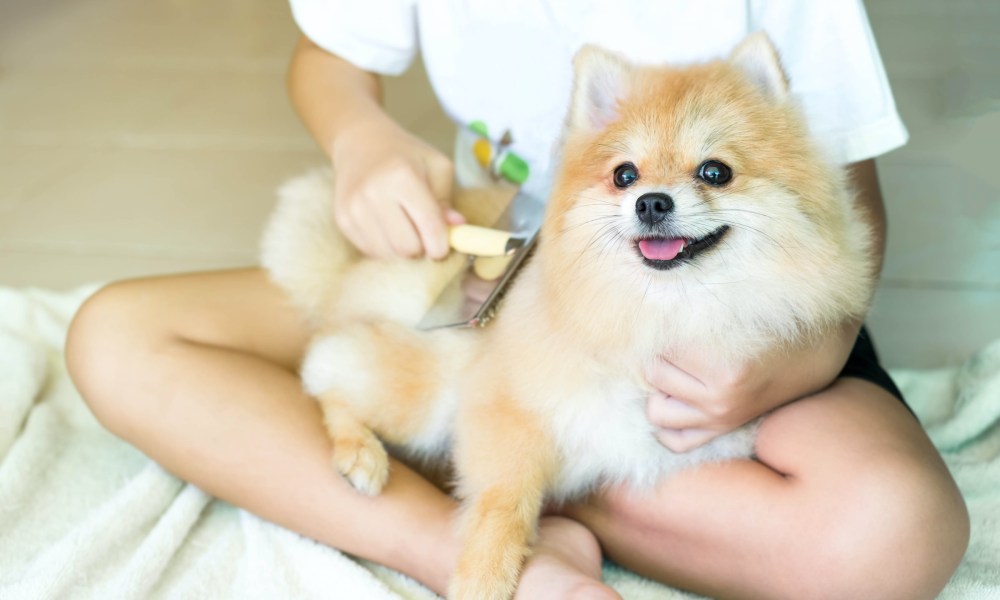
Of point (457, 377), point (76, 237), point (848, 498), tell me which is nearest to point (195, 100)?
point (76, 237)

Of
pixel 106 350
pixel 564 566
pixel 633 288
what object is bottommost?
pixel 106 350

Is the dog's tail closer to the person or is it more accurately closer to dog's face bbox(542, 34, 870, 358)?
the person

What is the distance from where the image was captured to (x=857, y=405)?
42.5 inches

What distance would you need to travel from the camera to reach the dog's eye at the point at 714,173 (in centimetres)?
94

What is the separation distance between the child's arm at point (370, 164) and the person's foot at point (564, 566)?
377mm

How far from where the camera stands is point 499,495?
103cm

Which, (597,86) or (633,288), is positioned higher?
(597,86)

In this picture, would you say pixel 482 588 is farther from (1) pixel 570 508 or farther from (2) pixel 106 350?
(2) pixel 106 350

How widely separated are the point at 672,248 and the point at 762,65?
250 millimetres

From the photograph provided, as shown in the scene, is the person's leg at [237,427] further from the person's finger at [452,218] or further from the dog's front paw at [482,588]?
the person's finger at [452,218]

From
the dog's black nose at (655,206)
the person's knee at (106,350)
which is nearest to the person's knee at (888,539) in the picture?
the dog's black nose at (655,206)

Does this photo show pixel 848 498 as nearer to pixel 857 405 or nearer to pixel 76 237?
pixel 857 405

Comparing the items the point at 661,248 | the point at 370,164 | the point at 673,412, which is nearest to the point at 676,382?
the point at 673,412

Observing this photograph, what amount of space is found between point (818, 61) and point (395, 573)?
0.87 metres
